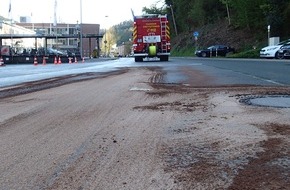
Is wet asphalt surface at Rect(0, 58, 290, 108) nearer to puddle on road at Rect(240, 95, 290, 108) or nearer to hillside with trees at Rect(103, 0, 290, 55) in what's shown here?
puddle on road at Rect(240, 95, 290, 108)

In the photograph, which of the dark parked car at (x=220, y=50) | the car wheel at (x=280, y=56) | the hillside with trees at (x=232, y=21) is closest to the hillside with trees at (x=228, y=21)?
the hillside with trees at (x=232, y=21)

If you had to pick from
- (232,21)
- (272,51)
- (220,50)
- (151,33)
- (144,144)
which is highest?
(232,21)

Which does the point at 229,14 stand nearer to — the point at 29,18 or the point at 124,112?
the point at 124,112

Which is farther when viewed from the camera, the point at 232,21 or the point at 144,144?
the point at 232,21

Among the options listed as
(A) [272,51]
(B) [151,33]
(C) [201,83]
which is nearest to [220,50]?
(A) [272,51]

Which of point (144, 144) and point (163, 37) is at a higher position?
point (163, 37)

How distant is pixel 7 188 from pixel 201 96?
5917 mm

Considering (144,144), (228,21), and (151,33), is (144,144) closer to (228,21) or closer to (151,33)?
(151,33)

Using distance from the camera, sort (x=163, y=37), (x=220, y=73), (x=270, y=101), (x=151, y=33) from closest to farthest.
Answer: (x=270, y=101) → (x=220, y=73) → (x=151, y=33) → (x=163, y=37)

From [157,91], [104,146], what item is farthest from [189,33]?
[104,146]

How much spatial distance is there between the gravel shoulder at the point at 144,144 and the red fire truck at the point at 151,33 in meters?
23.1

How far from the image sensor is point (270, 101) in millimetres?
7789

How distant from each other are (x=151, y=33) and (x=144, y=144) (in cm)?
2664

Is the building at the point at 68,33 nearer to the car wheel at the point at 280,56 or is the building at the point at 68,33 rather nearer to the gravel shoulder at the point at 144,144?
the car wheel at the point at 280,56
